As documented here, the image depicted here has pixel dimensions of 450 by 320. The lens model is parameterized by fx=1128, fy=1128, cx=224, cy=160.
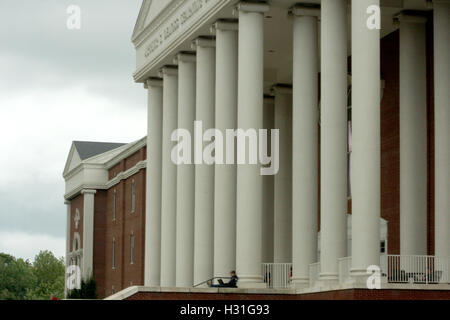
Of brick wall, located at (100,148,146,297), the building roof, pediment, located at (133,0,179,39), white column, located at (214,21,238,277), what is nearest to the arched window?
brick wall, located at (100,148,146,297)

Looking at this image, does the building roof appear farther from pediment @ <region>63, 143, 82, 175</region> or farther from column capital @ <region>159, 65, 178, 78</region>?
column capital @ <region>159, 65, 178, 78</region>

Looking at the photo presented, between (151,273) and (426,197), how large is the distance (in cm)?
1914

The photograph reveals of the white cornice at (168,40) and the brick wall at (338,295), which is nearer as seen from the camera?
the brick wall at (338,295)

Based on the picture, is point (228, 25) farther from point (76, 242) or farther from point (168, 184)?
point (76, 242)

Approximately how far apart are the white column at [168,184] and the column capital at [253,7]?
12737mm

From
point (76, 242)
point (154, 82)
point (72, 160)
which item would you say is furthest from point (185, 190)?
point (72, 160)

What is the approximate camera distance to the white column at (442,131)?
38594mm

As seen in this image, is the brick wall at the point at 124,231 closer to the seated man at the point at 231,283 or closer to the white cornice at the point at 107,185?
the white cornice at the point at 107,185

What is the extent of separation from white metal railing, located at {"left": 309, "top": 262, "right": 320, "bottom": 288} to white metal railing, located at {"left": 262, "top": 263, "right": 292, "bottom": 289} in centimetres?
237

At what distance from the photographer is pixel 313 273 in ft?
132

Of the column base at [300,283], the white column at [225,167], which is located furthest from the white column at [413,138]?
Answer: the white column at [225,167]

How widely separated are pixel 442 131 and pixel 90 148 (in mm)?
63696
